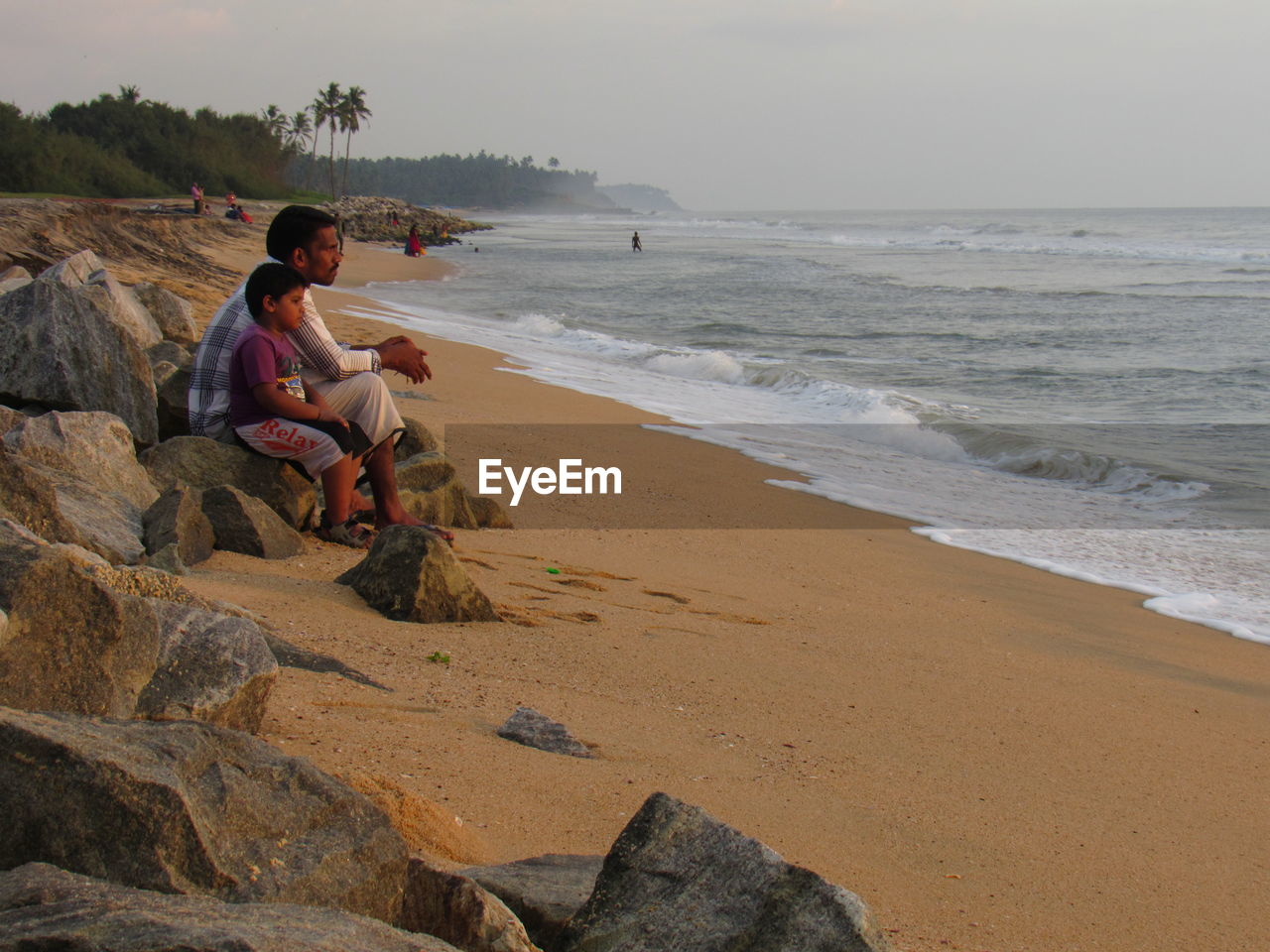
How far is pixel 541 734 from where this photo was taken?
2688 mm

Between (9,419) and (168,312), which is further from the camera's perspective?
(168,312)

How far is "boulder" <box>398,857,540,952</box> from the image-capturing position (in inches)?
63.4

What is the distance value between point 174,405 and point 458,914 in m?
4.02

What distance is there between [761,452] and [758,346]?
786 cm

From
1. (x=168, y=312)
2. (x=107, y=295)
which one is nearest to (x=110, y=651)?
(x=107, y=295)

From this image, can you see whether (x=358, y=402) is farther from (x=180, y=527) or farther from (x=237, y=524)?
(x=180, y=527)

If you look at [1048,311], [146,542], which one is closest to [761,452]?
[146,542]

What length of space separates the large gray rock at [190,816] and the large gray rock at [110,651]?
25 centimetres

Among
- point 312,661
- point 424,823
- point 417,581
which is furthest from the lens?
point 417,581

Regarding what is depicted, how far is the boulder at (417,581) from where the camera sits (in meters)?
3.52

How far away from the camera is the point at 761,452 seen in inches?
330

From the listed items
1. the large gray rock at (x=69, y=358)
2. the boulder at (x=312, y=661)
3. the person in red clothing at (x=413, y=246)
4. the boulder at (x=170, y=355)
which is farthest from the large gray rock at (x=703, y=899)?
the person in red clothing at (x=413, y=246)

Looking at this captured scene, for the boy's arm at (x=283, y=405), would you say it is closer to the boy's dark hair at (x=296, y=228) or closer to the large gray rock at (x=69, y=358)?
the boy's dark hair at (x=296, y=228)

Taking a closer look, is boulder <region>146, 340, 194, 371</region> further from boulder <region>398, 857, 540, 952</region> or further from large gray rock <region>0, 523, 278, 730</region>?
boulder <region>398, 857, 540, 952</region>
